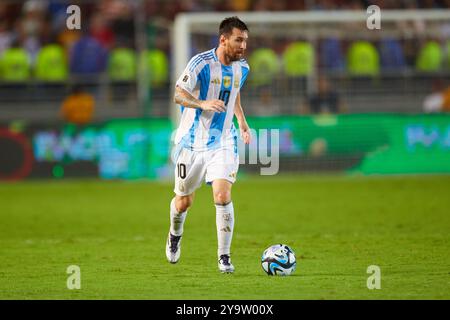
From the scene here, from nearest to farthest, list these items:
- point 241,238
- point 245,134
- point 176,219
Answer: point 245,134, point 176,219, point 241,238

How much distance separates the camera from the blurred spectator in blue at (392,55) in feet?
65.9

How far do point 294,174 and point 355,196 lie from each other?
3949 mm

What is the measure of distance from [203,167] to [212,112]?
546mm

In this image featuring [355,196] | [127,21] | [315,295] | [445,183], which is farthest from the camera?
[127,21]

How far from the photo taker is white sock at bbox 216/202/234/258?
957cm

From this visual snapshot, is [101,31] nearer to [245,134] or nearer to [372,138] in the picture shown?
[372,138]

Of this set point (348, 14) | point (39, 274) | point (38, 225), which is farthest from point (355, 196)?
point (39, 274)

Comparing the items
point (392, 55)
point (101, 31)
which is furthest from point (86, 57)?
point (392, 55)

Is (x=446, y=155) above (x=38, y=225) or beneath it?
above

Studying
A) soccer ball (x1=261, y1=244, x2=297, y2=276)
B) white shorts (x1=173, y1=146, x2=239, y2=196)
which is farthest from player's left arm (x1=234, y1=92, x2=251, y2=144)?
soccer ball (x1=261, y1=244, x2=297, y2=276)

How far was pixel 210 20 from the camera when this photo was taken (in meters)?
19.8

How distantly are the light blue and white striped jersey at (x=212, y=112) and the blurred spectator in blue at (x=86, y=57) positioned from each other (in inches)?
474

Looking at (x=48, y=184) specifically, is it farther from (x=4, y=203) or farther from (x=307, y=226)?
(x=307, y=226)

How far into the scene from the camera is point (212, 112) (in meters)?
9.90
